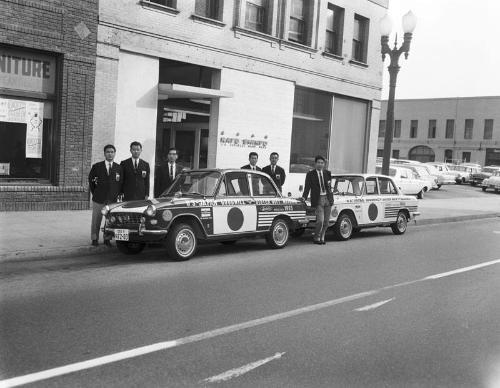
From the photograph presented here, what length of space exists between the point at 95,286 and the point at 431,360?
4184mm

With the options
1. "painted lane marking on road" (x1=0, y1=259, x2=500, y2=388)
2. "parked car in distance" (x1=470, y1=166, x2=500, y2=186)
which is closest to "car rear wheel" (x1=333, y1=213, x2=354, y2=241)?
"painted lane marking on road" (x1=0, y1=259, x2=500, y2=388)

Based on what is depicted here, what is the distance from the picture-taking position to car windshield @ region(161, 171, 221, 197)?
9.89 m

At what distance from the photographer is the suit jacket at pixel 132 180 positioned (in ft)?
33.8

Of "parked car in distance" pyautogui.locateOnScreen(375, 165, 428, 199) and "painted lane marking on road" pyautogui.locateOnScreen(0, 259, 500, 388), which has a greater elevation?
"parked car in distance" pyautogui.locateOnScreen(375, 165, 428, 199)

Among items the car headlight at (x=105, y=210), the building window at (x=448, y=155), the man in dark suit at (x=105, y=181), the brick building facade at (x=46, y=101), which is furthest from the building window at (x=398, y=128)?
the car headlight at (x=105, y=210)

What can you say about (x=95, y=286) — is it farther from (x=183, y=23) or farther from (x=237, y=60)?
(x=237, y=60)

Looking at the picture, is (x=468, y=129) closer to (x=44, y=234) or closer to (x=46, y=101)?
(x=46, y=101)

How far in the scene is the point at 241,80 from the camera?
1775 centimetres

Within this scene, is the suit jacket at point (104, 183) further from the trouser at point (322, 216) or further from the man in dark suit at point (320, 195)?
the trouser at point (322, 216)

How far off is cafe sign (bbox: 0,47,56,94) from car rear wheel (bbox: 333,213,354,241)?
23.9 feet

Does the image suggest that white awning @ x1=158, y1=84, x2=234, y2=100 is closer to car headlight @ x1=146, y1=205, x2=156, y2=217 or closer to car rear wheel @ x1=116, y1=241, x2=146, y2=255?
car rear wheel @ x1=116, y1=241, x2=146, y2=255

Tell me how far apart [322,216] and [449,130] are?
54.1 meters

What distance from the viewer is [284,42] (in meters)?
19.1

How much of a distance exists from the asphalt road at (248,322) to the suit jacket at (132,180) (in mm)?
1189
